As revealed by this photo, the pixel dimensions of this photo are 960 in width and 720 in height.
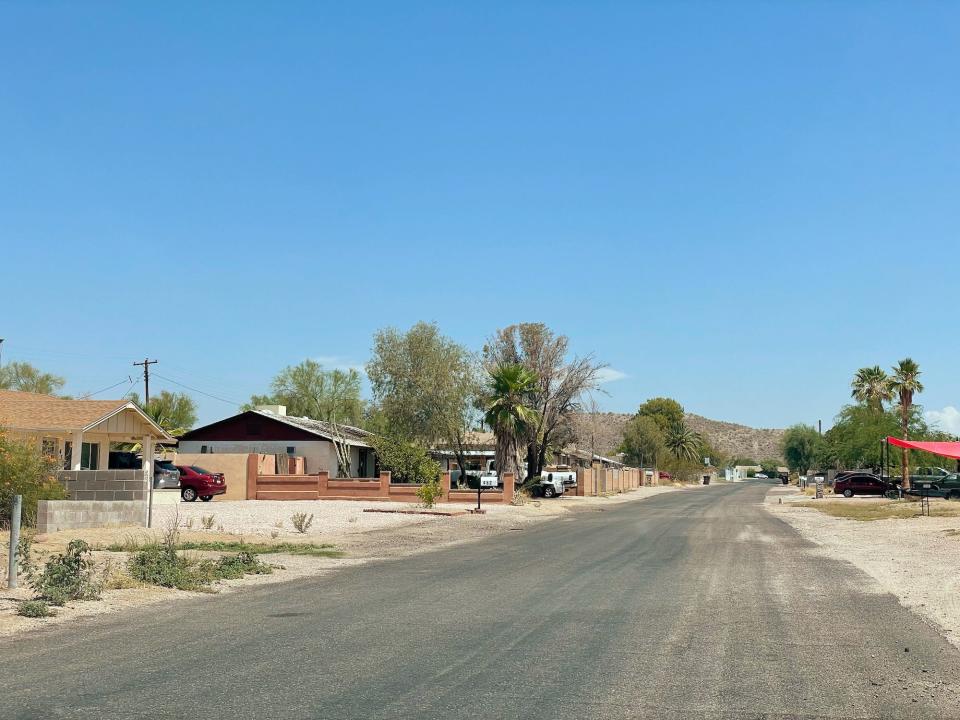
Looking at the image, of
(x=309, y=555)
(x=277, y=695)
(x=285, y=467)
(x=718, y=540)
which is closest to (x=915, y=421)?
(x=285, y=467)

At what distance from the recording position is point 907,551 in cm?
2317

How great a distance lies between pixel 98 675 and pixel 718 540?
20.1m

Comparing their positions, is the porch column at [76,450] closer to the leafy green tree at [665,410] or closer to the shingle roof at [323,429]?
the shingle roof at [323,429]

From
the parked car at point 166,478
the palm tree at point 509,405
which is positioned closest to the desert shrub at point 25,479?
the parked car at point 166,478

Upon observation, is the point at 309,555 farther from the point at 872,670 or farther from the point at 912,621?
the point at 872,670

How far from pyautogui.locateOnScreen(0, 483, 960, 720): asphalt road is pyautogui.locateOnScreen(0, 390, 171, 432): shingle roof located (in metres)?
18.1

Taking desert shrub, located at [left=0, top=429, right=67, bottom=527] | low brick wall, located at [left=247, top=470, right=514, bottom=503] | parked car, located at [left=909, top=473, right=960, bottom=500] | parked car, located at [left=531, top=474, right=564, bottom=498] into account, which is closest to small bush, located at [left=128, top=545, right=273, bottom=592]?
desert shrub, located at [left=0, top=429, right=67, bottom=527]

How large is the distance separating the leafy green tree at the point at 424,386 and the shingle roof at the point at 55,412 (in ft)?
93.8

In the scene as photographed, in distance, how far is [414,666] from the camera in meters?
9.06

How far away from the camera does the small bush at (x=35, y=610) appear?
11.9m

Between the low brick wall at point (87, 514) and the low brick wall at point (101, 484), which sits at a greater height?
the low brick wall at point (101, 484)

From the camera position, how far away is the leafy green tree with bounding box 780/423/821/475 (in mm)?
139500

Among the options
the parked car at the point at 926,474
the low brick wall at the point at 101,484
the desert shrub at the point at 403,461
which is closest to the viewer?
the low brick wall at the point at 101,484

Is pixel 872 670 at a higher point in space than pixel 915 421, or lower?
lower
